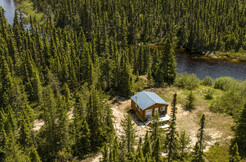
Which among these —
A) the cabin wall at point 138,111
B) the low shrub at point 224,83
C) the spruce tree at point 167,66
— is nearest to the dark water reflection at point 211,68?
the low shrub at point 224,83

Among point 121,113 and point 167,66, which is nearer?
point 121,113

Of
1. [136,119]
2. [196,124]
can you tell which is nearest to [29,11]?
[136,119]

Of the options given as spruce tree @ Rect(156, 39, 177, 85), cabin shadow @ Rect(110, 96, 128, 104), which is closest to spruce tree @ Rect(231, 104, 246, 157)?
spruce tree @ Rect(156, 39, 177, 85)

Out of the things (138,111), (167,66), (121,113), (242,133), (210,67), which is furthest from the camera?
(210,67)

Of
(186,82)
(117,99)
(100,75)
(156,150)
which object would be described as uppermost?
(100,75)

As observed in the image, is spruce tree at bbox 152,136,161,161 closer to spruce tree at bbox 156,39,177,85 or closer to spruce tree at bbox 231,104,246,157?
spruce tree at bbox 231,104,246,157

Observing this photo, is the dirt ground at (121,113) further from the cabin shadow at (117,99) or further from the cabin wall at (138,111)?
the cabin wall at (138,111)

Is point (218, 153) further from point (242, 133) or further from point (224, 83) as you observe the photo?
point (224, 83)
